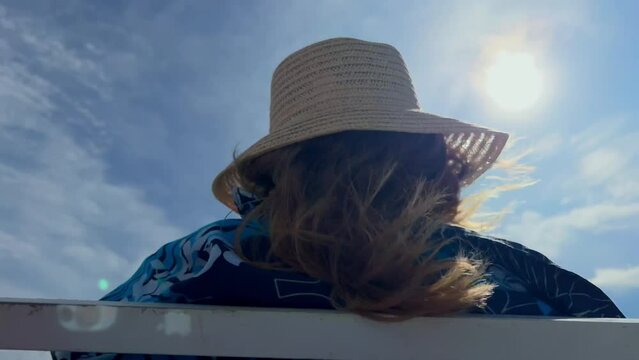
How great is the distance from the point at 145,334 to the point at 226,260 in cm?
21

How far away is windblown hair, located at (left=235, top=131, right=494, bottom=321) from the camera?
1053 mm

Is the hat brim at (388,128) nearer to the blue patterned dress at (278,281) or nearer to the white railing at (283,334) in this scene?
the blue patterned dress at (278,281)

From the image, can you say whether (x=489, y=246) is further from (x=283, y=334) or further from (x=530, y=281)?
(x=283, y=334)

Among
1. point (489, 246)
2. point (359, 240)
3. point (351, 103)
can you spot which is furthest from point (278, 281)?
point (351, 103)

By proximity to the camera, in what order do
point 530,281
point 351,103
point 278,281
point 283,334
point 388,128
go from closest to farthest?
point 283,334 < point 278,281 < point 530,281 < point 388,128 < point 351,103

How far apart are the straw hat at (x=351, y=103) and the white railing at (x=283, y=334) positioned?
1.77 ft

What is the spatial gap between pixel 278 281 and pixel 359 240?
0.14 meters

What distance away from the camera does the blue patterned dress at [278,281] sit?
1052mm

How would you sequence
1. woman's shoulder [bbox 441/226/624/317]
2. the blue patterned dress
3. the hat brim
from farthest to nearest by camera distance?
the hat brim → woman's shoulder [bbox 441/226/624/317] → the blue patterned dress

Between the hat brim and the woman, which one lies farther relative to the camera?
the hat brim

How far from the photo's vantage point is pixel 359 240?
113 cm

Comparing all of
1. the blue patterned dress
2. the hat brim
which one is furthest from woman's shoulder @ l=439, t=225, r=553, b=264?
the hat brim

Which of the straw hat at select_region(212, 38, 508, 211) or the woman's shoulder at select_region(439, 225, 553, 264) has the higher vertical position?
the straw hat at select_region(212, 38, 508, 211)

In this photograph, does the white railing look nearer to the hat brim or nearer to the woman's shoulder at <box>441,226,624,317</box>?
the woman's shoulder at <box>441,226,624,317</box>
